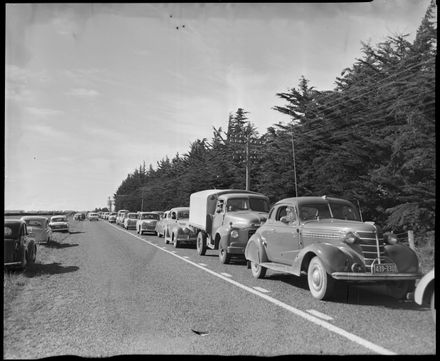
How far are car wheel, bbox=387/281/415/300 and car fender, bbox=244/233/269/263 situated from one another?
3.12 meters

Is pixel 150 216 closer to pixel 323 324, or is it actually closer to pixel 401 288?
pixel 401 288

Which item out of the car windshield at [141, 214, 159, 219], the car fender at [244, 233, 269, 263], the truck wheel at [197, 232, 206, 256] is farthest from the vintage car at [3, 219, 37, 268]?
the car windshield at [141, 214, 159, 219]

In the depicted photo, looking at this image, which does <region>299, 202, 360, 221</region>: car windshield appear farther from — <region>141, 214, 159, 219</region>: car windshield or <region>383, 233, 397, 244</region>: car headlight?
<region>141, 214, 159, 219</region>: car windshield

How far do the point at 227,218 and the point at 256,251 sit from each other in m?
3.59

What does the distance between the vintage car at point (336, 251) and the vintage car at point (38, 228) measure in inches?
557

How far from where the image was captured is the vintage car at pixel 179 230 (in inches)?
765

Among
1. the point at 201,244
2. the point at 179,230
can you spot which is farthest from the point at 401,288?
the point at 179,230

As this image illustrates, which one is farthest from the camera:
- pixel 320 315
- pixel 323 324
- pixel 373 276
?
pixel 373 276

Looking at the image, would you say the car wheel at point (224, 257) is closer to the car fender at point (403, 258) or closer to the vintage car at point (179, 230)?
the vintage car at point (179, 230)

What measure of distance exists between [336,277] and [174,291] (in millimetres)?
3151

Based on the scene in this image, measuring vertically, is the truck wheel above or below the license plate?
below

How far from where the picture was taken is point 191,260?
1415 centimetres

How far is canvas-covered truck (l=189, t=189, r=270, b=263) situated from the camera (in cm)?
1282

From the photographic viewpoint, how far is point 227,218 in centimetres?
1388
